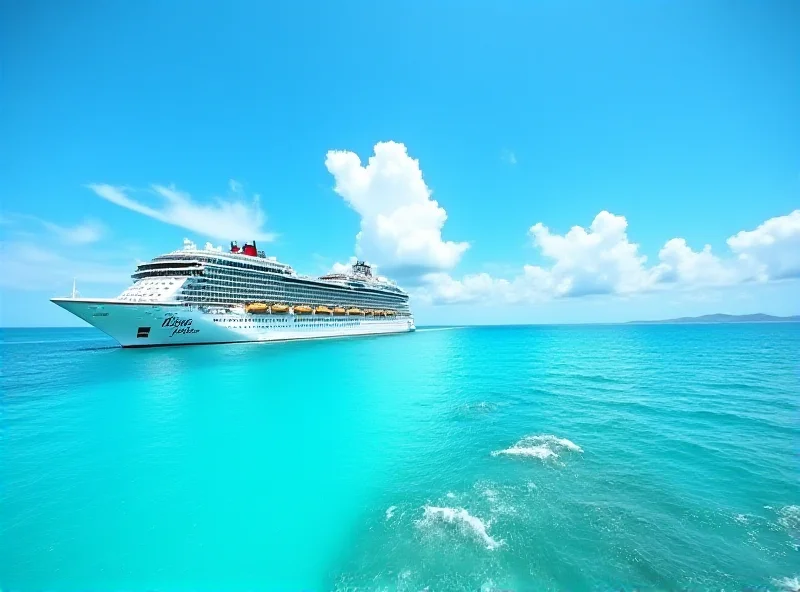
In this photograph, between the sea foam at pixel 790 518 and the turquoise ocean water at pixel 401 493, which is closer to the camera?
the turquoise ocean water at pixel 401 493

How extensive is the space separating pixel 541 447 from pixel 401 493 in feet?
25.4

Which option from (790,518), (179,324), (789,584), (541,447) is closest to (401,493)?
(541,447)

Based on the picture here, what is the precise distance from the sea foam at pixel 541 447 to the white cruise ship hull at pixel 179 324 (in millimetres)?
60714

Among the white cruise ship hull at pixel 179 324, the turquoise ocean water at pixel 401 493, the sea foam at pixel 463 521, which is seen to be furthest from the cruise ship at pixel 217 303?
the sea foam at pixel 463 521

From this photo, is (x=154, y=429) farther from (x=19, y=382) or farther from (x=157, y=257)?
(x=157, y=257)

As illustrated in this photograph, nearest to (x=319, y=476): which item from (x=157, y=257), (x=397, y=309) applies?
(x=157, y=257)

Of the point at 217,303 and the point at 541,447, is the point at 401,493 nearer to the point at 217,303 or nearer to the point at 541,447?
the point at 541,447

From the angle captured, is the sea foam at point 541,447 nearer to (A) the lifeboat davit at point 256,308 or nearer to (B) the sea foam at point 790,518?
(B) the sea foam at point 790,518

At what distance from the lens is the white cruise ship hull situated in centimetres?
4747

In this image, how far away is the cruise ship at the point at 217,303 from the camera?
51.5 meters

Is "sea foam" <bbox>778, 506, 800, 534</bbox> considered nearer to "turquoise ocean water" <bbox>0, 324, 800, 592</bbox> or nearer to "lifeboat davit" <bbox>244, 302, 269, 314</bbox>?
"turquoise ocean water" <bbox>0, 324, 800, 592</bbox>

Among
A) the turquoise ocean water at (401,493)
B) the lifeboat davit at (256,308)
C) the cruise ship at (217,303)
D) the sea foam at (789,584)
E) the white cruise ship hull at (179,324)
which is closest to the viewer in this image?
the sea foam at (789,584)

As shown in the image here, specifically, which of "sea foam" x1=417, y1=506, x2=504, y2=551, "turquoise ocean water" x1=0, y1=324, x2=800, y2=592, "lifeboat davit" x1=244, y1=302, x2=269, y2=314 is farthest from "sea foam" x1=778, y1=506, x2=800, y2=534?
"lifeboat davit" x1=244, y1=302, x2=269, y2=314

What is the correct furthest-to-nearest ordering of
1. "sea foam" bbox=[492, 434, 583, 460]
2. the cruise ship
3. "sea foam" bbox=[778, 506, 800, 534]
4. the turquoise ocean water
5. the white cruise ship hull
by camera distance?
the cruise ship, the white cruise ship hull, "sea foam" bbox=[492, 434, 583, 460], "sea foam" bbox=[778, 506, 800, 534], the turquoise ocean water
